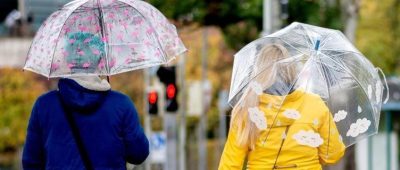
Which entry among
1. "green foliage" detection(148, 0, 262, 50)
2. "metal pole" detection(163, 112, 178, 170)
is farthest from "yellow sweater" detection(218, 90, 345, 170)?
"metal pole" detection(163, 112, 178, 170)

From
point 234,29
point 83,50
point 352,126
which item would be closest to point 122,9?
point 83,50

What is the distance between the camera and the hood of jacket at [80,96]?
19.1ft

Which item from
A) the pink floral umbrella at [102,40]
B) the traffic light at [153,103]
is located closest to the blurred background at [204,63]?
the traffic light at [153,103]

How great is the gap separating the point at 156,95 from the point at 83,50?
56.9ft

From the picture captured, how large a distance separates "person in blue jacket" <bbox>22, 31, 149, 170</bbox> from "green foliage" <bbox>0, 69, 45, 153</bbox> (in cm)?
3562

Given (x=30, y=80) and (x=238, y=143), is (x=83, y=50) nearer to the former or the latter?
(x=238, y=143)

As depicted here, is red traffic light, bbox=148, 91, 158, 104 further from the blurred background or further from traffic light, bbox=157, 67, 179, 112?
traffic light, bbox=157, 67, 179, 112

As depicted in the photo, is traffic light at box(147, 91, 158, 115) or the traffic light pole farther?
the traffic light pole

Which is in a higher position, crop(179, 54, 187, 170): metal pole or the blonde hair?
the blonde hair

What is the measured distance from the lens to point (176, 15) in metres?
19.3

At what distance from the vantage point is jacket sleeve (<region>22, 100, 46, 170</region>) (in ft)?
19.4

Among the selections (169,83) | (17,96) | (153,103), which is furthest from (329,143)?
(17,96)

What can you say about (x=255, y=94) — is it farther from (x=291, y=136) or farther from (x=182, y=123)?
(x=182, y=123)

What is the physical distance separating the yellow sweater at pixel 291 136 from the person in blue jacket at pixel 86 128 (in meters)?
0.57
